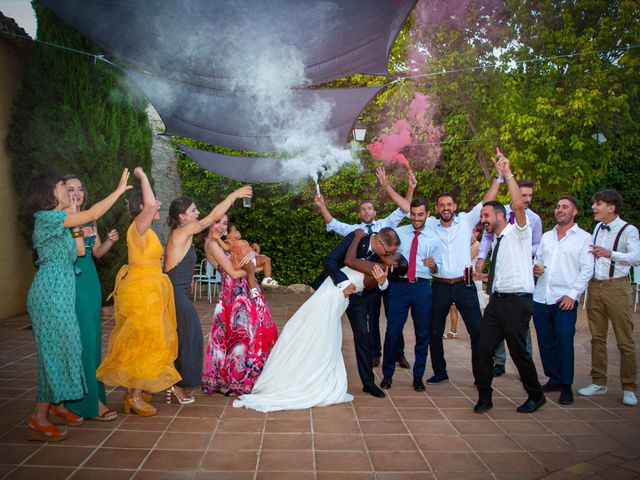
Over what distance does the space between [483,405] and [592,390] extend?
4.62ft

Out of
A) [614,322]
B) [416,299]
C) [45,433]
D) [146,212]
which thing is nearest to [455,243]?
[416,299]

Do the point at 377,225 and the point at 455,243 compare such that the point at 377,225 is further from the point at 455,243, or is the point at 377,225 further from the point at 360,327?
the point at 360,327

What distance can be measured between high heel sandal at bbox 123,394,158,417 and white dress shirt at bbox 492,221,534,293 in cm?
324

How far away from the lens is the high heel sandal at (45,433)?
3.98 metres

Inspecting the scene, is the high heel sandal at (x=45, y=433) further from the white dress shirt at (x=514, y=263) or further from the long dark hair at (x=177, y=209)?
the white dress shirt at (x=514, y=263)

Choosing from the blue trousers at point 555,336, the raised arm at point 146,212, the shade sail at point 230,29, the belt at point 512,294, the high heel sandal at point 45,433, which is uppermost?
the shade sail at point 230,29

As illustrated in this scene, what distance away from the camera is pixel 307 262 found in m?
15.0

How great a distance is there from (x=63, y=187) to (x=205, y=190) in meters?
11.0

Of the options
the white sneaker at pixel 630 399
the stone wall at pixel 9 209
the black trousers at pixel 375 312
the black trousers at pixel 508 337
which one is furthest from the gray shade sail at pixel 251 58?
the white sneaker at pixel 630 399

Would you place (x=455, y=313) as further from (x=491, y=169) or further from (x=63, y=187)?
(x=63, y=187)

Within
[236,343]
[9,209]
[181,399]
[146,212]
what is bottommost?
[181,399]

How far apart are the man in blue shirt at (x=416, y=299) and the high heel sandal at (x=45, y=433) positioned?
3076 mm

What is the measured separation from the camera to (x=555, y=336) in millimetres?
5590

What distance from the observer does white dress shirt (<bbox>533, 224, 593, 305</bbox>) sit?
17.5 feet
